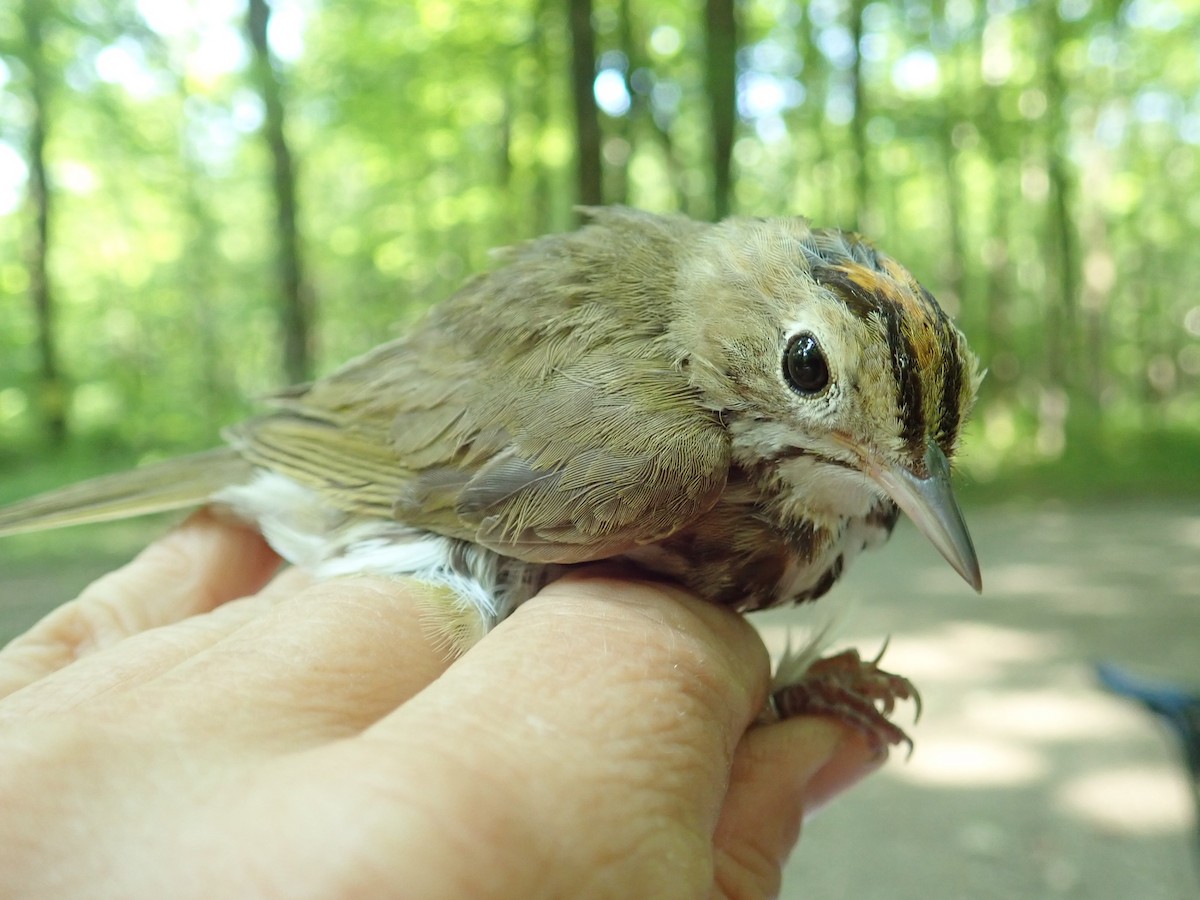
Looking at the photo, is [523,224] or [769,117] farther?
[523,224]

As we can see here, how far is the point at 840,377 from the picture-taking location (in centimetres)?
151

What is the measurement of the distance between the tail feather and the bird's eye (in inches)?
61.7

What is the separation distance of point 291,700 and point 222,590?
4.21 feet

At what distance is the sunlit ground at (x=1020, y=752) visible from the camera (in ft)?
9.53

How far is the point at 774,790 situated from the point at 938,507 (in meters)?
0.60

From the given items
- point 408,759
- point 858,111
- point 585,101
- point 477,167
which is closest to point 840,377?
point 408,759

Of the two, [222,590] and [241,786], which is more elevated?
[241,786]

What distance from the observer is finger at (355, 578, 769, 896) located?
0.96 metres

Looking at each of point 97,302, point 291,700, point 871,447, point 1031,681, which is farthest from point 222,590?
point 97,302

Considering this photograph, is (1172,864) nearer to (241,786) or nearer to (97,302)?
(241,786)

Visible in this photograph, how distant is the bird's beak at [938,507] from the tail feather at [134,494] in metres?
1.75

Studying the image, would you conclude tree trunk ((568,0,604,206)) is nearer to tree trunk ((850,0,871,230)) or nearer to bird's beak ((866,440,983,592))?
tree trunk ((850,0,871,230))

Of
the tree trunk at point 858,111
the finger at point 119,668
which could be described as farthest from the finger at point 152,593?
the tree trunk at point 858,111

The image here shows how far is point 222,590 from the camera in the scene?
2330mm
